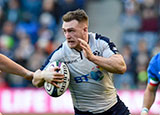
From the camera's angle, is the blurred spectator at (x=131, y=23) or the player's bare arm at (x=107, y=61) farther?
the blurred spectator at (x=131, y=23)

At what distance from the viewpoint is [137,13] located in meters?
15.1

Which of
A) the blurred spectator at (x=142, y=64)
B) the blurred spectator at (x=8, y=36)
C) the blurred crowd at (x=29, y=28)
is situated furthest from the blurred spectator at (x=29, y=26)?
the blurred spectator at (x=142, y=64)

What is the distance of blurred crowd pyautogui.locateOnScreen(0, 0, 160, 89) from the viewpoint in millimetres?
13734

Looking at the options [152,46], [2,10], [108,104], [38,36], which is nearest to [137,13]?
[152,46]

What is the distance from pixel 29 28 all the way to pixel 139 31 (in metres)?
3.38

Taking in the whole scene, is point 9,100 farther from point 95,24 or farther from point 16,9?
point 95,24

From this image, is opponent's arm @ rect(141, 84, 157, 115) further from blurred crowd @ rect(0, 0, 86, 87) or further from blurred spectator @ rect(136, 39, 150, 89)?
blurred crowd @ rect(0, 0, 86, 87)

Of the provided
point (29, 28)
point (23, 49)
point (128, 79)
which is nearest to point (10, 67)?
point (128, 79)

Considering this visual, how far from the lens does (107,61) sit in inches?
238

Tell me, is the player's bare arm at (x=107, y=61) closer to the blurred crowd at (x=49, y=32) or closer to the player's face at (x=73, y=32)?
the player's face at (x=73, y=32)

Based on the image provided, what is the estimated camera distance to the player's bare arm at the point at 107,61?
595cm

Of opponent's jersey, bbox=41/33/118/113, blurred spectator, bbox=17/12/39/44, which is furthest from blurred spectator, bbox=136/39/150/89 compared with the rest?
opponent's jersey, bbox=41/33/118/113

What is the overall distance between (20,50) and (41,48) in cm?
63

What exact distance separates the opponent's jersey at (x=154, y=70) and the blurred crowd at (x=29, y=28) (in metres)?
7.32
